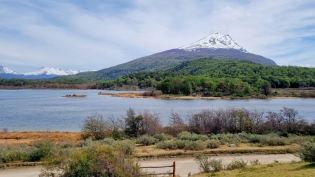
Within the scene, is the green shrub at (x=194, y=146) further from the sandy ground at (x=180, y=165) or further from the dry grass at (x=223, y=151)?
the sandy ground at (x=180, y=165)

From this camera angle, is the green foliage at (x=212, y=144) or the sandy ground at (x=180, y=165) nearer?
the sandy ground at (x=180, y=165)

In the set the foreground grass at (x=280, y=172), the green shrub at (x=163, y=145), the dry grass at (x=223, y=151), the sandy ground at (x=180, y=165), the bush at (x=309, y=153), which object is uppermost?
the bush at (x=309, y=153)

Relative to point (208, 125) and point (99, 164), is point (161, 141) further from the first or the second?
point (99, 164)

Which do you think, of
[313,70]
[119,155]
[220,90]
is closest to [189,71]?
[313,70]

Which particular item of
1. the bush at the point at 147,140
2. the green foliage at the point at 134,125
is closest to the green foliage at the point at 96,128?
the green foliage at the point at 134,125

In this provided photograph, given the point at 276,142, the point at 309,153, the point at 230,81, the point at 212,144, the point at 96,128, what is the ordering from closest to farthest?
the point at 309,153 → the point at 212,144 → the point at 276,142 → the point at 96,128 → the point at 230,81

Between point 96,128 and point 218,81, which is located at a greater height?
point 218,81

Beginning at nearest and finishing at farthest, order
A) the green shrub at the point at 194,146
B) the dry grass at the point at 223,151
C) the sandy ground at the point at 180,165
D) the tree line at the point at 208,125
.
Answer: the sandy ground at the point at 180,165 < the dry grass at the point at 223,151 < the green shrub at the point at 194,146 < the tree line at the point at 208,125

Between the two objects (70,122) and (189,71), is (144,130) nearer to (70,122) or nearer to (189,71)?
(70,122)

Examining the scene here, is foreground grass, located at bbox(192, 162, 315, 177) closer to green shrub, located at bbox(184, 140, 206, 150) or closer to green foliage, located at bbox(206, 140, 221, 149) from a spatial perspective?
green shrub, located at bbox(184, 140, 206, 150)

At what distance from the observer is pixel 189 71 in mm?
169000

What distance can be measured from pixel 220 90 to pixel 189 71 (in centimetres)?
7742

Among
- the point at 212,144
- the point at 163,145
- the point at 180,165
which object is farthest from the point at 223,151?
the point at 180,165

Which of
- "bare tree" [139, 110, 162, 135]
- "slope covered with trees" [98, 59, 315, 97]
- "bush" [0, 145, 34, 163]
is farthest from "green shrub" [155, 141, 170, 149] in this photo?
"slope covered with trees" [98, 59, 315, 97]
